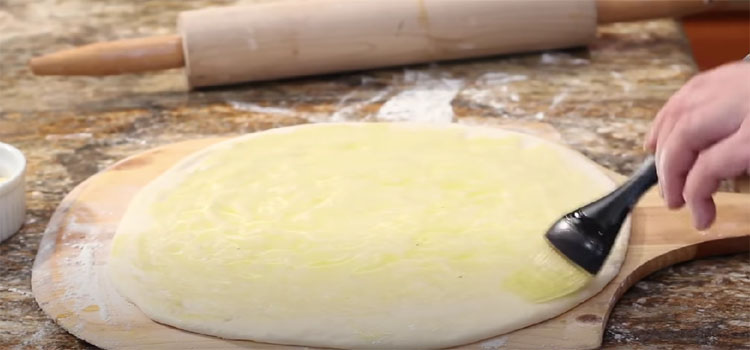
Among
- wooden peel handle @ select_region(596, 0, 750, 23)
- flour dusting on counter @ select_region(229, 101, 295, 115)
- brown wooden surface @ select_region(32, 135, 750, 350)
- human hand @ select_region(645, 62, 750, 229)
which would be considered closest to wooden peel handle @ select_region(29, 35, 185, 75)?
flour dusting on counter @ select_region(229, 101, 295, 115)

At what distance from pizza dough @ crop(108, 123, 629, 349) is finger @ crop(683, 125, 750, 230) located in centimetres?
22

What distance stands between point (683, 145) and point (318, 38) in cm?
103

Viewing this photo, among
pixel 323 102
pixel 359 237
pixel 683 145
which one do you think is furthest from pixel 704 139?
pixel 323 102

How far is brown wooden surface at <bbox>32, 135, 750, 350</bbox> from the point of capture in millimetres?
1282

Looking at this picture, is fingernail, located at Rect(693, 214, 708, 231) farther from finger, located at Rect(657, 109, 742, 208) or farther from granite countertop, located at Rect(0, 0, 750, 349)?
granite countertop, located at Rect(0, 0, 750, 349)

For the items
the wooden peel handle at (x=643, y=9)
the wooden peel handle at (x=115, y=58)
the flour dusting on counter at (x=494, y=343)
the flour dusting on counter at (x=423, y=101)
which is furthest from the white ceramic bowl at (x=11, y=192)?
the wooden peel handle at (x=643, y=9)

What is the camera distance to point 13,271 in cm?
148

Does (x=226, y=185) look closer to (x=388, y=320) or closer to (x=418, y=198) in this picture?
(x=418, y=198)

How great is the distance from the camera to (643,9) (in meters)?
2.15

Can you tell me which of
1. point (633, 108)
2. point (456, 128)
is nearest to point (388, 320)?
point (456, 128)

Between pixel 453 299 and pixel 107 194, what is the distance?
0.67 meters

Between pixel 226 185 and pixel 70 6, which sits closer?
pixel 226 185

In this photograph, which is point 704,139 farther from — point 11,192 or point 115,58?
point 115,58

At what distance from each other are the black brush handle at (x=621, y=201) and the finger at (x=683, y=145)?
3.3 inches
